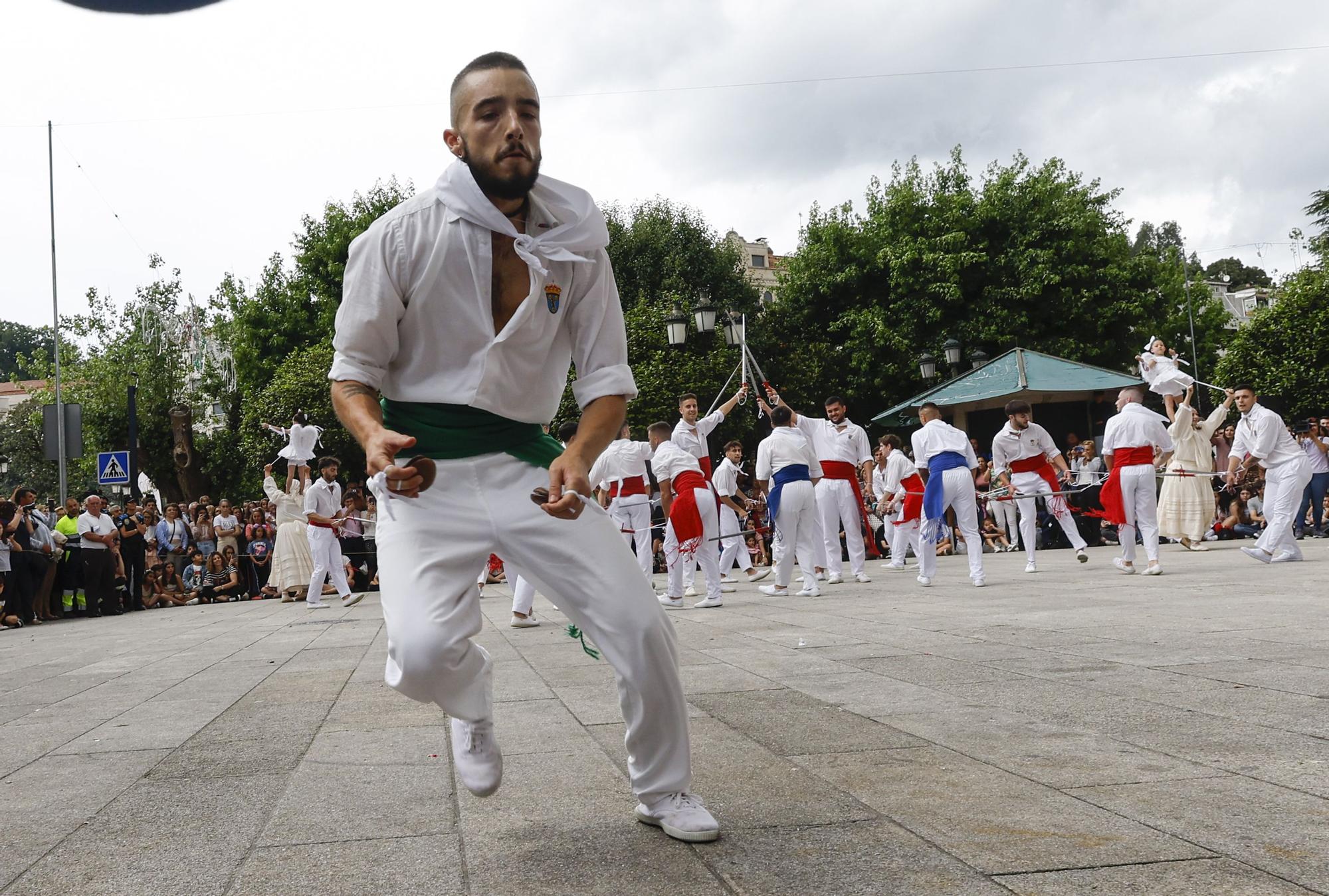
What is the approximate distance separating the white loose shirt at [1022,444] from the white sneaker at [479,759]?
1258 centimetres

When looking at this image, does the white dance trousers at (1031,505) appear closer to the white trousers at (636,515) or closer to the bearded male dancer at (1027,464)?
the bearded male dancer at (1027,464)

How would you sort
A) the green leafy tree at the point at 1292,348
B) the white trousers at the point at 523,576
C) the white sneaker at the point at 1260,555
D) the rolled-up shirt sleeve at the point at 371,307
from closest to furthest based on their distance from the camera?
the white trousers at the point at 523,576, the rolled-up shirt sleeve at the point at 371,307, the white sneaker at the point at 1260,555, the green leafy tree at the point at 1292,348

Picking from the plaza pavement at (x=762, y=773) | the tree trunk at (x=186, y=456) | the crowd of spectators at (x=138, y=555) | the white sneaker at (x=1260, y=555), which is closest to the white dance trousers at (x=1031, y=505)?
the white sneaker at (x=1260, y=555)

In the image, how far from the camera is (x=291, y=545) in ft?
67.2

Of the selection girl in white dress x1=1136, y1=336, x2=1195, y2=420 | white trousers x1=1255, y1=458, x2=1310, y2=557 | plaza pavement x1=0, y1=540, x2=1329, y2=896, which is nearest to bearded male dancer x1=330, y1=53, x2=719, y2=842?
plaza pavement x1=0, y1=540, x2=1329, y2=896

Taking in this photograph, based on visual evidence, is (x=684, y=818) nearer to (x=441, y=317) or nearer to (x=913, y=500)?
(x=441, y=317)

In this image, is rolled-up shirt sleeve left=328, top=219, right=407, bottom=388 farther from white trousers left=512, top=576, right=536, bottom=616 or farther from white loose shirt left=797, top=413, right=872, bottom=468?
white loose shirt left=797, top=413, right=872, bottom=468

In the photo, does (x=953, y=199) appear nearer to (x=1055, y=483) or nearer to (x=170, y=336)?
(x=1055, y=483)

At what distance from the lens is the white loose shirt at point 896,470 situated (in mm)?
19859

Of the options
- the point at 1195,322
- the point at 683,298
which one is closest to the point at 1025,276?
the point at 683,298

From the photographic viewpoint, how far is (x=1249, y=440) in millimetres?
14688

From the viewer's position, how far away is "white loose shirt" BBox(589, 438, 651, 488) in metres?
13.6

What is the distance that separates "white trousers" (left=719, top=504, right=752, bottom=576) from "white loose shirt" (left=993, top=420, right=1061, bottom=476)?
3552 mm

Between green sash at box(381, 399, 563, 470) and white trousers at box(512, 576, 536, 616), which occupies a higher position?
green sash at box(381, 399, 563, 470)
